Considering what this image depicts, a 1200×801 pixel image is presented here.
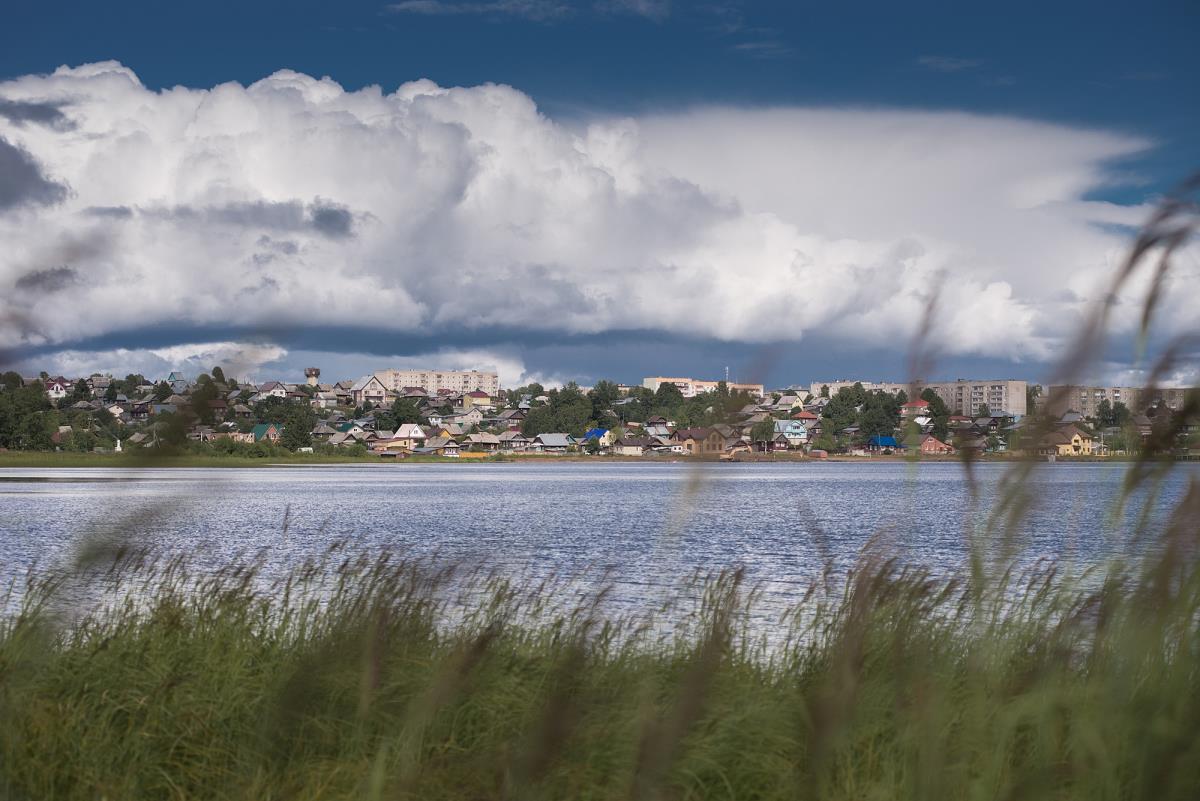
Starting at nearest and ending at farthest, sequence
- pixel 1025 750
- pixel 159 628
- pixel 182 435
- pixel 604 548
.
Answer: pixel 182 435, pixel 1025 750, pixel 159 628, pixel 604 548

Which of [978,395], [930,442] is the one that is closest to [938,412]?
[978,395]

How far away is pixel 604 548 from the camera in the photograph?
30672 millimetres

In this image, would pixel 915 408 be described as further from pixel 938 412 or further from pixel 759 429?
pixel 938 412

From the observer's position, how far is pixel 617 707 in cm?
616

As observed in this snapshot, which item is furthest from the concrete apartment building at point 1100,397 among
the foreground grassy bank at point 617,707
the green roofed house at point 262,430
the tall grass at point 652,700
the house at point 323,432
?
the house at point 323,432

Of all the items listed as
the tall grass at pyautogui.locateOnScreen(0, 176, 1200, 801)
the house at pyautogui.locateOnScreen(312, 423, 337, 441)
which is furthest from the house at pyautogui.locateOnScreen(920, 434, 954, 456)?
the house at pyautogui.locateOnScreen(312, 423, 337, 441)

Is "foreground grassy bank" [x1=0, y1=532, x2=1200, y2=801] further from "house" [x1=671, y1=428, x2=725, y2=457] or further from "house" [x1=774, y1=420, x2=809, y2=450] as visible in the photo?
"house" [x1=774, y1=420, x2=809, y2=450]

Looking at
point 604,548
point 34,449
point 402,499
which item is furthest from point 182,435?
point 34,449

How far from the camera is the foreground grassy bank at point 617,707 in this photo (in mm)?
3082

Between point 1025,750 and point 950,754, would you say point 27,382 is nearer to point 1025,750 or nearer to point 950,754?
point 950,754

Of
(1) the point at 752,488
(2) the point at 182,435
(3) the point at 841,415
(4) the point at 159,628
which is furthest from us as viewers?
(3) the point at 841,415

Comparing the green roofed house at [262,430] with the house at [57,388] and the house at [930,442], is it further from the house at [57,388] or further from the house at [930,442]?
the house at [930,442]

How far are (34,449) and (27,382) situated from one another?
12659 cm

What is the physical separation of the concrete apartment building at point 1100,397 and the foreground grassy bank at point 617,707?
0.53 metres
